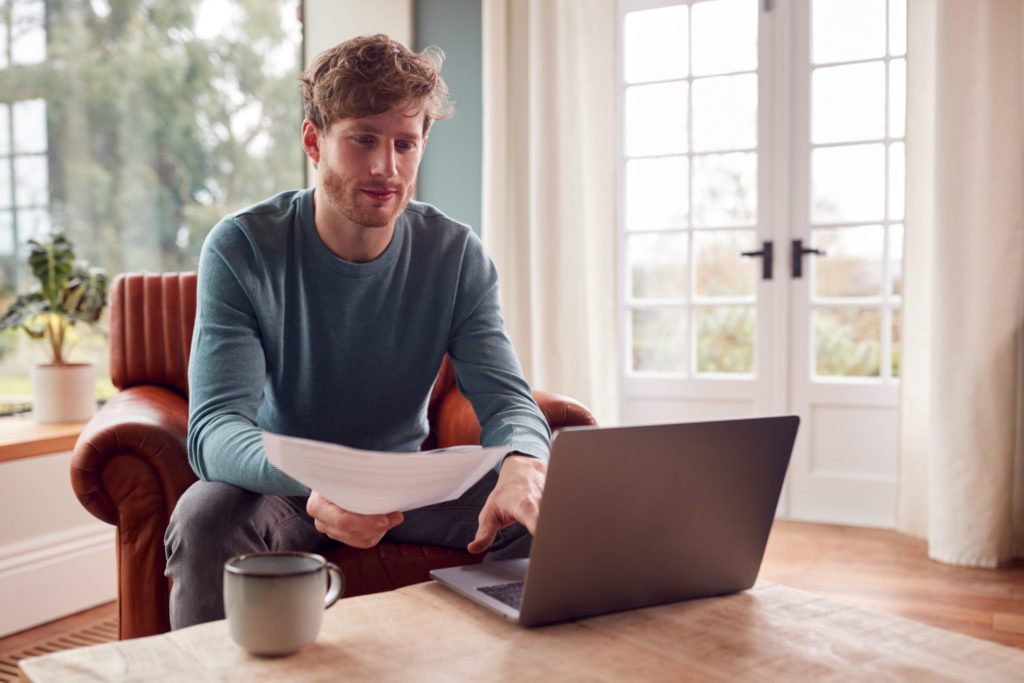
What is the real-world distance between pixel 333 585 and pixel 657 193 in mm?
2798

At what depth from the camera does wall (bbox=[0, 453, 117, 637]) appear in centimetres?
225

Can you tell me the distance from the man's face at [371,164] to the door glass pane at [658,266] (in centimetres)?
214

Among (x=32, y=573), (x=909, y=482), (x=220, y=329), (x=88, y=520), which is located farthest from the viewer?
(x=909, y=482)

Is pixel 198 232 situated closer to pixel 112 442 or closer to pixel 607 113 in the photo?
pixel 607 113

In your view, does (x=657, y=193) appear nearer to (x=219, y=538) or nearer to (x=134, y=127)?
(x=134, y=127)

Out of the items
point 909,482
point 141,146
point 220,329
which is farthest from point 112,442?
point 909,482

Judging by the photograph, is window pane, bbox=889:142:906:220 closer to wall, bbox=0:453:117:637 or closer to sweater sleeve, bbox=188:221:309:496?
sweater sleeve, bbox=188:221:309:496

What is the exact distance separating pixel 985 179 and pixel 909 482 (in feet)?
3.15

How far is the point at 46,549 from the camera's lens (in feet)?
7.67

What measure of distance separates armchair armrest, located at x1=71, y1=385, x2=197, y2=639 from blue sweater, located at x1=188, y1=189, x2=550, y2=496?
0.55ft

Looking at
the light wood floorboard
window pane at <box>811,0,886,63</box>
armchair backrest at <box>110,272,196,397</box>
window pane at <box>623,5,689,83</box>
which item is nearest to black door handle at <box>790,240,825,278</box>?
window pane at <box>811,0,886,63</box>

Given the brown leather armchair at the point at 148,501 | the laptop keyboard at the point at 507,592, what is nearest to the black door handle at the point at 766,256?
the brown leather armchair at the point at 148,501

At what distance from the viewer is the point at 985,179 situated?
268 centimetres

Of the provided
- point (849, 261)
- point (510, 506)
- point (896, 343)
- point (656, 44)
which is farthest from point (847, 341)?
point (510, 506)
